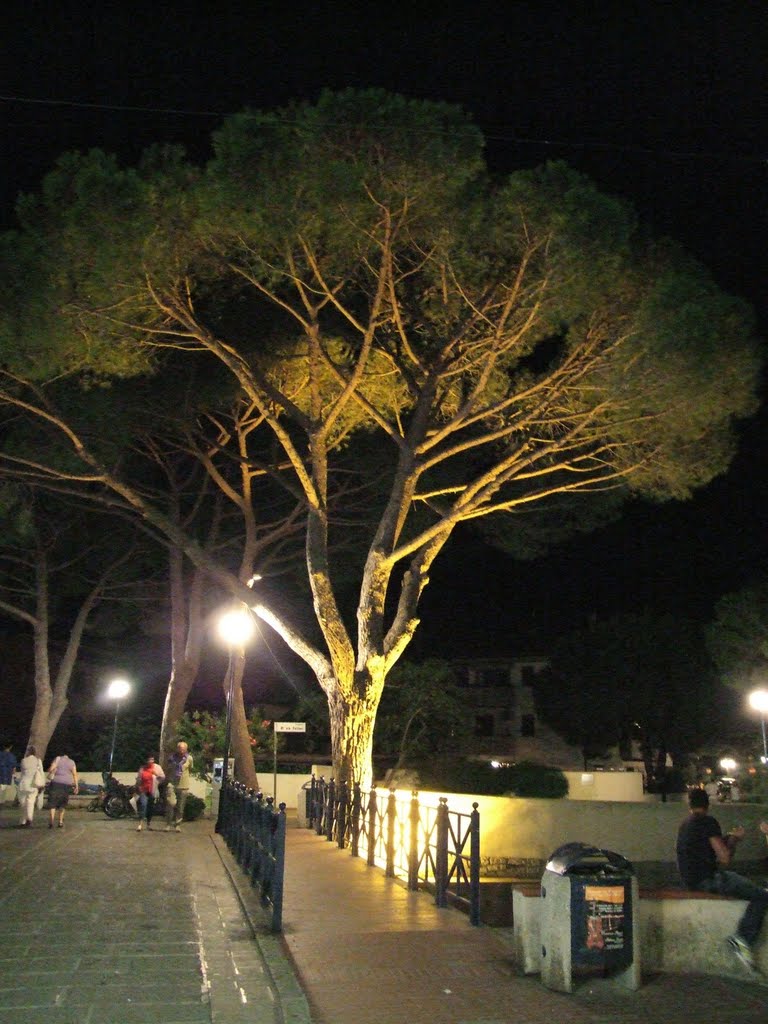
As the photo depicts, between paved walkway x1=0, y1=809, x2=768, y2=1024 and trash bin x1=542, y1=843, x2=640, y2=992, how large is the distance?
0.41 feet

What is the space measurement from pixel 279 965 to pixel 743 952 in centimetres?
297

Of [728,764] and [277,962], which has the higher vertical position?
[728,764]

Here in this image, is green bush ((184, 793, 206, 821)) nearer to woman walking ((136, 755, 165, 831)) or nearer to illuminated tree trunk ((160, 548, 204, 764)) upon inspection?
woman walking ((136, 755, 165, 831))

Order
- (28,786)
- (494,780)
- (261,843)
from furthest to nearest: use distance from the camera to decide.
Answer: (494,780)
(28,786)
(261,843)

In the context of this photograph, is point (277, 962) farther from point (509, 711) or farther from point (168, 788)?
point (509, 711)

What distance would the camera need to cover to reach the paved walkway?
218 inches

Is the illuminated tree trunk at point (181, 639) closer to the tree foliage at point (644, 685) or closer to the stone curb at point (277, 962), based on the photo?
the stone curb at point (277, 962)

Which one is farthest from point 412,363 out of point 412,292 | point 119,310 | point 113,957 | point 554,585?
point 554,585

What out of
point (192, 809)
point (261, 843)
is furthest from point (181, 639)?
point (261, 843)

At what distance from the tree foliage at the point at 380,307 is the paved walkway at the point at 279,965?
5342 mm

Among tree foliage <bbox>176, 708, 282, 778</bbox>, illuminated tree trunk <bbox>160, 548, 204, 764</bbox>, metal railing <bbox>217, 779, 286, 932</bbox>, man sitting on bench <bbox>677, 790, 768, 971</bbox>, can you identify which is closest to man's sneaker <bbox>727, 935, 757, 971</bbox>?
man sitting on bench <bbox>677, 790, 768, 971</bbox>

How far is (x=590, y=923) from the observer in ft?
19.6

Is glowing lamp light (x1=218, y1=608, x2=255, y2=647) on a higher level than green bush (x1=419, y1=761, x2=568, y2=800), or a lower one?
higher

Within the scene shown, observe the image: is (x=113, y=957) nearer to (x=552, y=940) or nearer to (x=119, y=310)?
(x=552, y=940)
